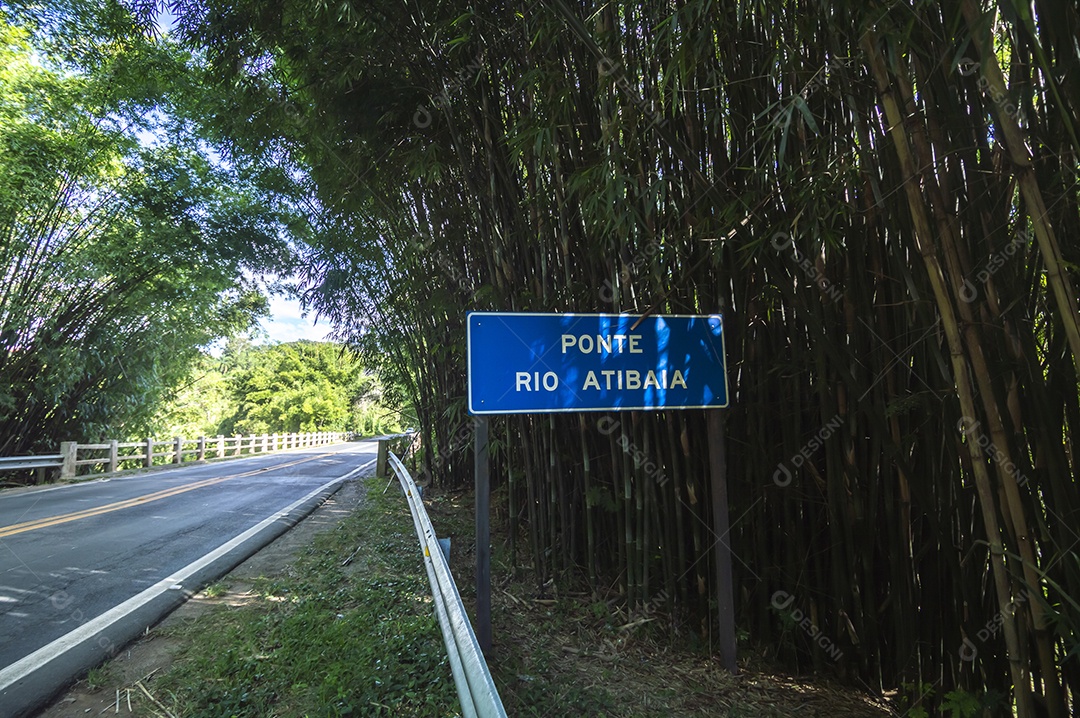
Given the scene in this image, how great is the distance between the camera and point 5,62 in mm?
6918

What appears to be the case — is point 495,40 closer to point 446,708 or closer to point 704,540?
point 704,540

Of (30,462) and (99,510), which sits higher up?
(30,462)

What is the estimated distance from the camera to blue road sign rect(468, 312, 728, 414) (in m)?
2.32

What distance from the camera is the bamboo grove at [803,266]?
5.43 ft

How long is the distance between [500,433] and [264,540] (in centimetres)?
225

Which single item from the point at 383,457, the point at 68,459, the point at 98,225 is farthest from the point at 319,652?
the point at 68,459

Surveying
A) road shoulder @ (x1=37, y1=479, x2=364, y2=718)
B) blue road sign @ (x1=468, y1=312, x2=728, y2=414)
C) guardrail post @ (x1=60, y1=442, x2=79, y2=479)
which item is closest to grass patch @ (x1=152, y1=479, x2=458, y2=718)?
road shoulder @ (x1=37, y1=479, x2=364, y2=718)

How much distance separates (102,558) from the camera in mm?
3928

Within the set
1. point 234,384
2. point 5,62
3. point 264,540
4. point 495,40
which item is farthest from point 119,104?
point 234,384

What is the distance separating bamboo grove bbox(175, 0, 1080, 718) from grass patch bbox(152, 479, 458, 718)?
91 centimetres

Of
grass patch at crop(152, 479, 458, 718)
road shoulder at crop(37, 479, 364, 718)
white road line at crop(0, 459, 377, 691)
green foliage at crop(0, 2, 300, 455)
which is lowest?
road shoulder at crop(37, 479, 364, 718)

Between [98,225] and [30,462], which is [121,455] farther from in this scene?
[98,225]

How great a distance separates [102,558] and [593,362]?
150 inches

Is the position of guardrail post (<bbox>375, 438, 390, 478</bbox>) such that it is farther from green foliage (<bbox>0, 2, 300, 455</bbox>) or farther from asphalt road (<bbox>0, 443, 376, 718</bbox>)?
green foliage (<bbox>0, 2, 300, 455</bbox>)
